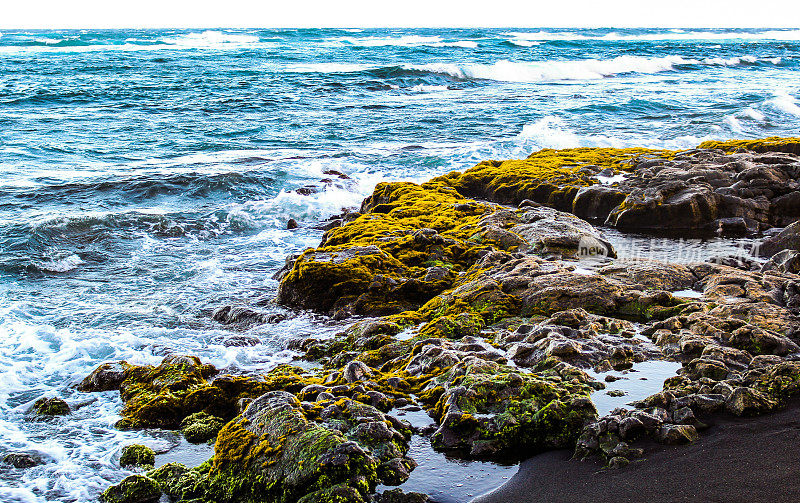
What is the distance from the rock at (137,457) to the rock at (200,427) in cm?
32

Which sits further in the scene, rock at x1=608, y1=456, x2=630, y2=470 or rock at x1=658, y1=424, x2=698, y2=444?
rock at x1=658, y1=424, x2=698, y2=444

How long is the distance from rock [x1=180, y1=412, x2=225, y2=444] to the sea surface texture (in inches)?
8.3

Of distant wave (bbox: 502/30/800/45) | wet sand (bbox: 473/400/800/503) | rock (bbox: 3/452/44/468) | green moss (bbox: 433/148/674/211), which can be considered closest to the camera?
wet sand (bbox: 473/400/800/503)

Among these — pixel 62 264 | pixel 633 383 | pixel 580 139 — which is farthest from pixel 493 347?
pixel 580 139

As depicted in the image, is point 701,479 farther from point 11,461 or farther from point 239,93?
point 239,93

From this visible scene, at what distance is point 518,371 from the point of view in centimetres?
489

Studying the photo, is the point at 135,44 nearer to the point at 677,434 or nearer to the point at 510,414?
the point at 510,414

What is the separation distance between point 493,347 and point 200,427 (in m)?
2.54

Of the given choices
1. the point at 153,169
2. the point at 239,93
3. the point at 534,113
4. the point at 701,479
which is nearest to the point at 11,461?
the point at 701,479

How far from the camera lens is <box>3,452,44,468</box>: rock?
15.5 feet

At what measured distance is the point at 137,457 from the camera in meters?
4.63

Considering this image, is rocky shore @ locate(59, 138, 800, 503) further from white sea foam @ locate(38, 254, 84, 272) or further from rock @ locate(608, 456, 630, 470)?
white sea foam @ locate(38, 254, 84, 272)

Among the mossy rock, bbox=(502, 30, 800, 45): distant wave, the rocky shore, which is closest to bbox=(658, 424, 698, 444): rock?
the rocky shore

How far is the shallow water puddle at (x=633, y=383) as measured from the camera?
4.57m
